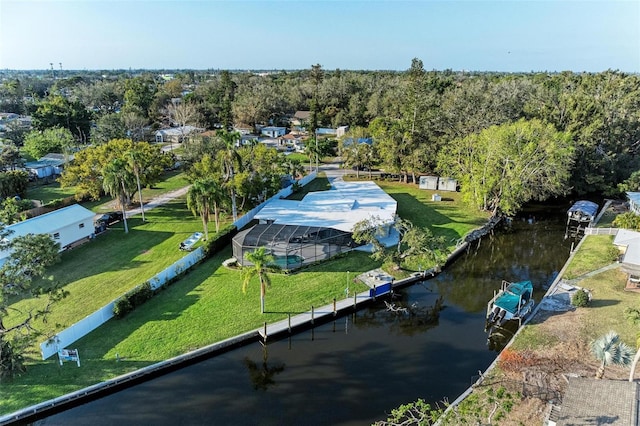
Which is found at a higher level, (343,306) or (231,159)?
(231,159)

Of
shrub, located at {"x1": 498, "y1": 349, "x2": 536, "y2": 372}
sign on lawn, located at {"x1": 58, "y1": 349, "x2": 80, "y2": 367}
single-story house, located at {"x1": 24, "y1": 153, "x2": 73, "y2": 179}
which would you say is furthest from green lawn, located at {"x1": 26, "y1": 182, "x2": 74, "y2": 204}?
shrub, located at {"x1": 498, "y1": 349, "x2": 536, "y2": 372}

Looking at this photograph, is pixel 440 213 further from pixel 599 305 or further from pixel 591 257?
pixel 599 305

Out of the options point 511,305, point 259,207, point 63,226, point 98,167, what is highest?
point 98,167

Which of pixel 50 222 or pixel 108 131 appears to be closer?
pixel 50 222

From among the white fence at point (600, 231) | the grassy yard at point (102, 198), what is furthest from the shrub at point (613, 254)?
the grassy yard at point (102, 198)

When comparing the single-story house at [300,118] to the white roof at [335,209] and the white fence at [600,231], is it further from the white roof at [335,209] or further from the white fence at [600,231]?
the white fence at [600,231]

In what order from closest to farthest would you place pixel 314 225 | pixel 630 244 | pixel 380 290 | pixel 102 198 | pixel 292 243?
1. pixel 380 290
2. pixel 630 244
3. pixel 292 243
4. pixel 314 225
5. pixel 102 198

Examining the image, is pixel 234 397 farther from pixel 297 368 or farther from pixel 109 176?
pixel 109 176

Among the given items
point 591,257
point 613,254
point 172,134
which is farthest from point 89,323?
point 172,134
